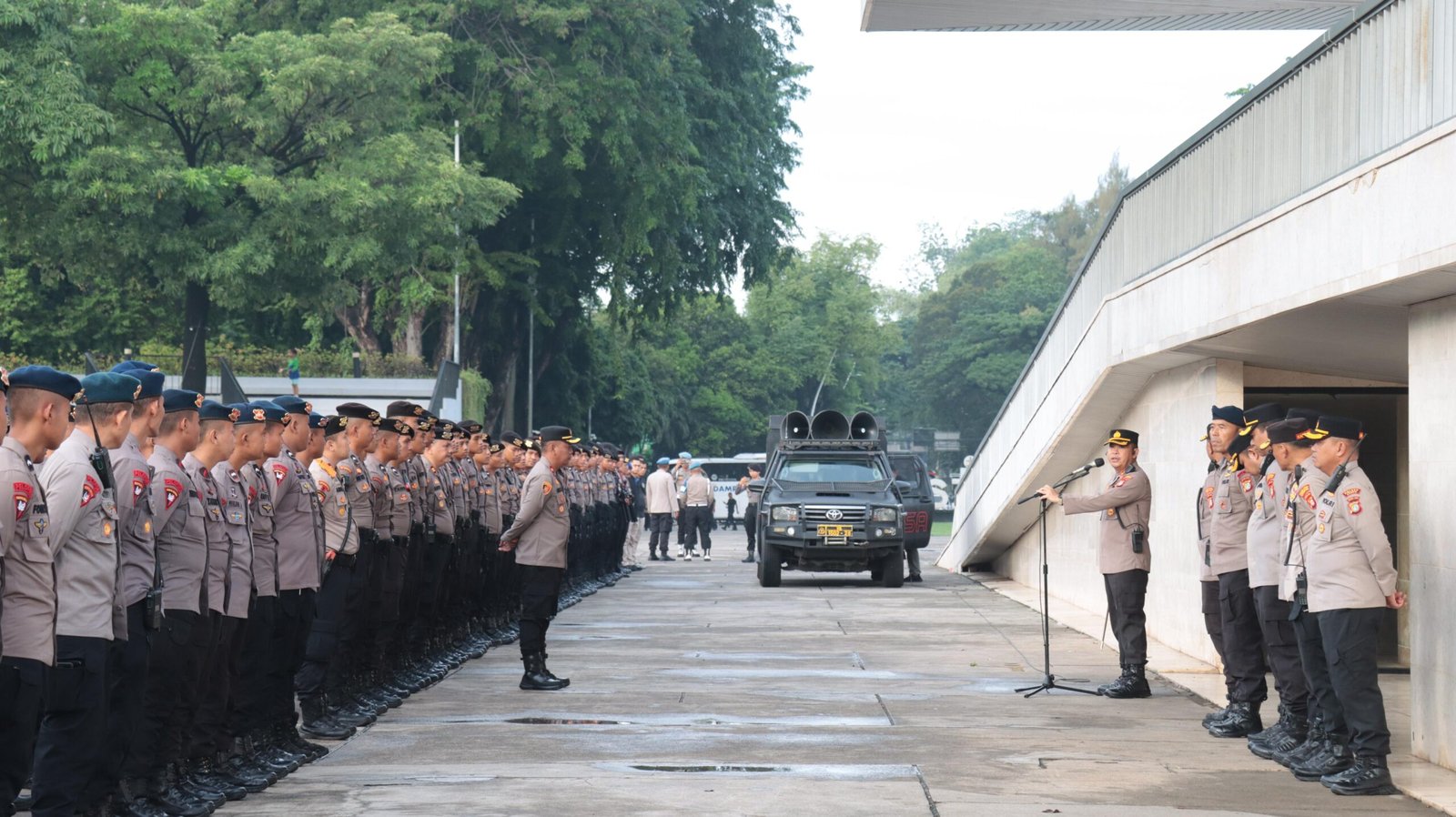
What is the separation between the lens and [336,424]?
11477mm

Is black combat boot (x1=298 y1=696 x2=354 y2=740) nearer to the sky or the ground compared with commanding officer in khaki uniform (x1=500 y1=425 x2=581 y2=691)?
nearer to the ground

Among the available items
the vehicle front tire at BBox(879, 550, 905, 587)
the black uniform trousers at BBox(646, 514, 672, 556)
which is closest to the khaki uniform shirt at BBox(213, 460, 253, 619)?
the vehicle front tire at BBox(879, 550, 905, 587)

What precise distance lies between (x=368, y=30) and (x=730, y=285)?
1630 centimetres

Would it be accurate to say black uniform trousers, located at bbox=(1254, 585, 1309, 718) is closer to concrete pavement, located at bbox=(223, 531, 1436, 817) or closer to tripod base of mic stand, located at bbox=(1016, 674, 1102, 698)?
concrete pavement, located at bbox=(223, 531, 1436, 817)

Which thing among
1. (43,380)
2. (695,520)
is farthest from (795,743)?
(695,520)

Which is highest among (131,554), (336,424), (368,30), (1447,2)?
(368,30)

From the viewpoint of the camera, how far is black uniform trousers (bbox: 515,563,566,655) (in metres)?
13.4

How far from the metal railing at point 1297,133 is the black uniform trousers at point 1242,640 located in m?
2.60

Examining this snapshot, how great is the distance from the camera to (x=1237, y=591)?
37.4 ft

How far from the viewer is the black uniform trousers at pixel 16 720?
636 centimetres

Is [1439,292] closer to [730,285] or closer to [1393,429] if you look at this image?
[1393,429]

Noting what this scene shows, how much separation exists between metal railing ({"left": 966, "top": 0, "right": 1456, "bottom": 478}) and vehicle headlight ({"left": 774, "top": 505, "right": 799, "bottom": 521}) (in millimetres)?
7108

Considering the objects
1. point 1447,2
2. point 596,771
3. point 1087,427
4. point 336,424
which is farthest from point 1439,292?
point 1087,427

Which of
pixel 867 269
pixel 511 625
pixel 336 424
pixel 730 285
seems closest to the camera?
pixel 336 424
